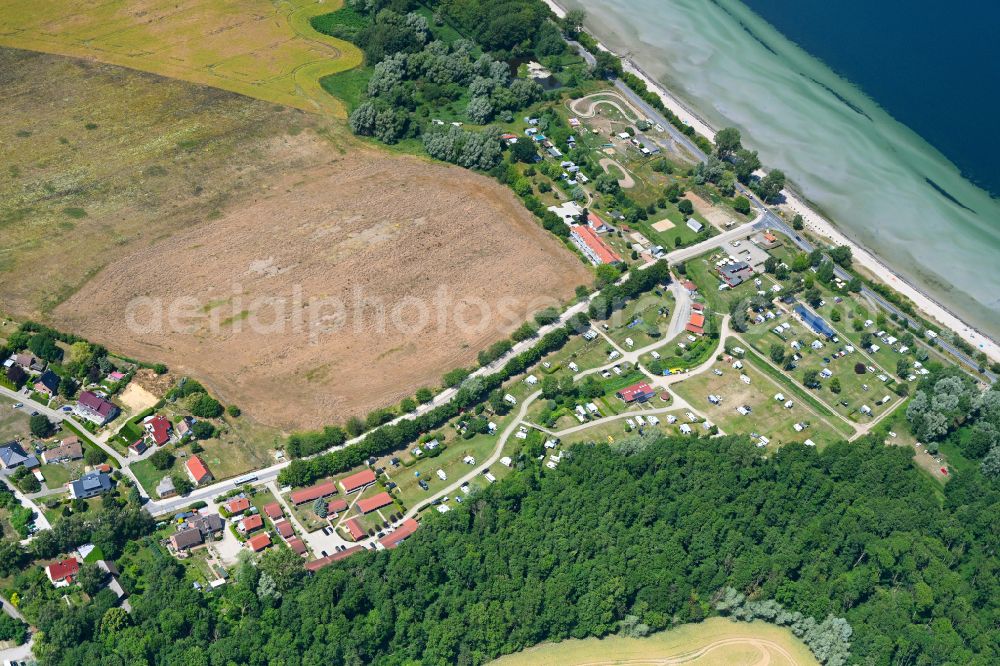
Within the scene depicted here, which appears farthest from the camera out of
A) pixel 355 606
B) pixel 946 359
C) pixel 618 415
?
pixel 946 359

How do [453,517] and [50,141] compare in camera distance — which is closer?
[453,517]

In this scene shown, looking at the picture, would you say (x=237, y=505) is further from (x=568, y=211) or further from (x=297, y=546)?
(x=568, y=211)

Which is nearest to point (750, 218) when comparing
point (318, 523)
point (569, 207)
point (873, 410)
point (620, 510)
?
point (569, 207)

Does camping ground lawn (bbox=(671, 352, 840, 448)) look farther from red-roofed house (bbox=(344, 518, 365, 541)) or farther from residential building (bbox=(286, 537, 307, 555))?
residential building (bbox=(286, 537, 307, 555))

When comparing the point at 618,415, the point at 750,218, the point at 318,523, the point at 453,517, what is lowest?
the point at 318,523

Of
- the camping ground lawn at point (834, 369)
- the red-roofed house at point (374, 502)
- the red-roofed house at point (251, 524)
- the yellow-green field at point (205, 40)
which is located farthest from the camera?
the yellow-green field at point (205, 40)

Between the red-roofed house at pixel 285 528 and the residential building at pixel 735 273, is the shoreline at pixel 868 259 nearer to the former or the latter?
the residential building at pixel 735 273

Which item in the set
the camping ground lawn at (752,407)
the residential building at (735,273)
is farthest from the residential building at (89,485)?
the residential building at (735,273)

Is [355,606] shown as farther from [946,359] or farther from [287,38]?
[287,38]
